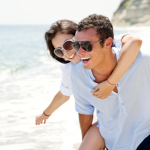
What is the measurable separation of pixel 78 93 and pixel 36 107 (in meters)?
2.97

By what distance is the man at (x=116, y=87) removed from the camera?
208 cm

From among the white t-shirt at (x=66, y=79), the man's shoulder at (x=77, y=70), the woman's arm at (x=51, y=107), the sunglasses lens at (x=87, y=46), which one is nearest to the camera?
the sunglasses lens at (x=87, y=46)

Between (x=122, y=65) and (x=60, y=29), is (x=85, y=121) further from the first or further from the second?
(x=60, y=29)

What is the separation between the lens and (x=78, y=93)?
Answer: 7.84 feet

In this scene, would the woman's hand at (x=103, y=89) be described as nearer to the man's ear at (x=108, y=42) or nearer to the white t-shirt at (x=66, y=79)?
the man's ear at (x=108, y=42)

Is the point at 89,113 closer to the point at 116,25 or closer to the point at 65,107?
the point at 65,107

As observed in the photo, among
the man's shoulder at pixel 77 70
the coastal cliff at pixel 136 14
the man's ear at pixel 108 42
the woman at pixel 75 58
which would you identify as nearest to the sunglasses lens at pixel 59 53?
the woman at pixel 75 58

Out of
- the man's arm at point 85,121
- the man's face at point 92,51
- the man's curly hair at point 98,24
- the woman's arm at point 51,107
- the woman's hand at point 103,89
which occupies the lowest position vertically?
the woman's arm at point 51,107

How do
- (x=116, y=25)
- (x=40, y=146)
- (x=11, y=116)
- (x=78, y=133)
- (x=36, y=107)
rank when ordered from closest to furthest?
(x=40, y=146), (x=78, y=133), (x=11, y=116), (x=36, y=107), (x=116, y=25)

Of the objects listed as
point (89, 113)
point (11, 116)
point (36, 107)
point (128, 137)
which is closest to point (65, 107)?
point (36, 107)

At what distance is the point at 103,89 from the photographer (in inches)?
82.7

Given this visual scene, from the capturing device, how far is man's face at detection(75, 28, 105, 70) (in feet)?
6.79

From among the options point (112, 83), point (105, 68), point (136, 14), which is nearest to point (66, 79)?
point (105, 68)

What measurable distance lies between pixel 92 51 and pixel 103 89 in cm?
34
